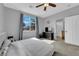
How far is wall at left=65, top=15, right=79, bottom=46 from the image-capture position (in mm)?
1694

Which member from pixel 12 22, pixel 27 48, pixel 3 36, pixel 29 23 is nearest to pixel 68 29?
pixel 29 23

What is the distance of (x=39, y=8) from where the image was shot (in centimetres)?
178

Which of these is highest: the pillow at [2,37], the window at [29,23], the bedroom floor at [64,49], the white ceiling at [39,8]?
the white ceiling at [39,8]

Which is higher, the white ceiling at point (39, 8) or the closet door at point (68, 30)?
the white ceiling at point (39, 8)

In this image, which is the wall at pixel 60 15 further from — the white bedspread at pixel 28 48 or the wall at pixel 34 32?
the white bedspread at pixel 28 48

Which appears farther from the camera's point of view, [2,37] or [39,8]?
[39,8]

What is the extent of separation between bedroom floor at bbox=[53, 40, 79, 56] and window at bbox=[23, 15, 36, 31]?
60 centimetres

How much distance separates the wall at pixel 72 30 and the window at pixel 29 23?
2.23 ft

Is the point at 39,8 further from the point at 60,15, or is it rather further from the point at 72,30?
the point at 72,30

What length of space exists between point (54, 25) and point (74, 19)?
1.39 ft

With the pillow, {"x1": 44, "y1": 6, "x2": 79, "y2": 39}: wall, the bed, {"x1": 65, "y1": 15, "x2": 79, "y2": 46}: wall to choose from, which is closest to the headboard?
the pillow

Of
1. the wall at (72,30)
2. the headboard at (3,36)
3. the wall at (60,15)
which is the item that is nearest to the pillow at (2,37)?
the headboard at (3,36)

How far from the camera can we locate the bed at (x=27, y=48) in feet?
5.21

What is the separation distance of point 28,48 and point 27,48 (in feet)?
0.07
